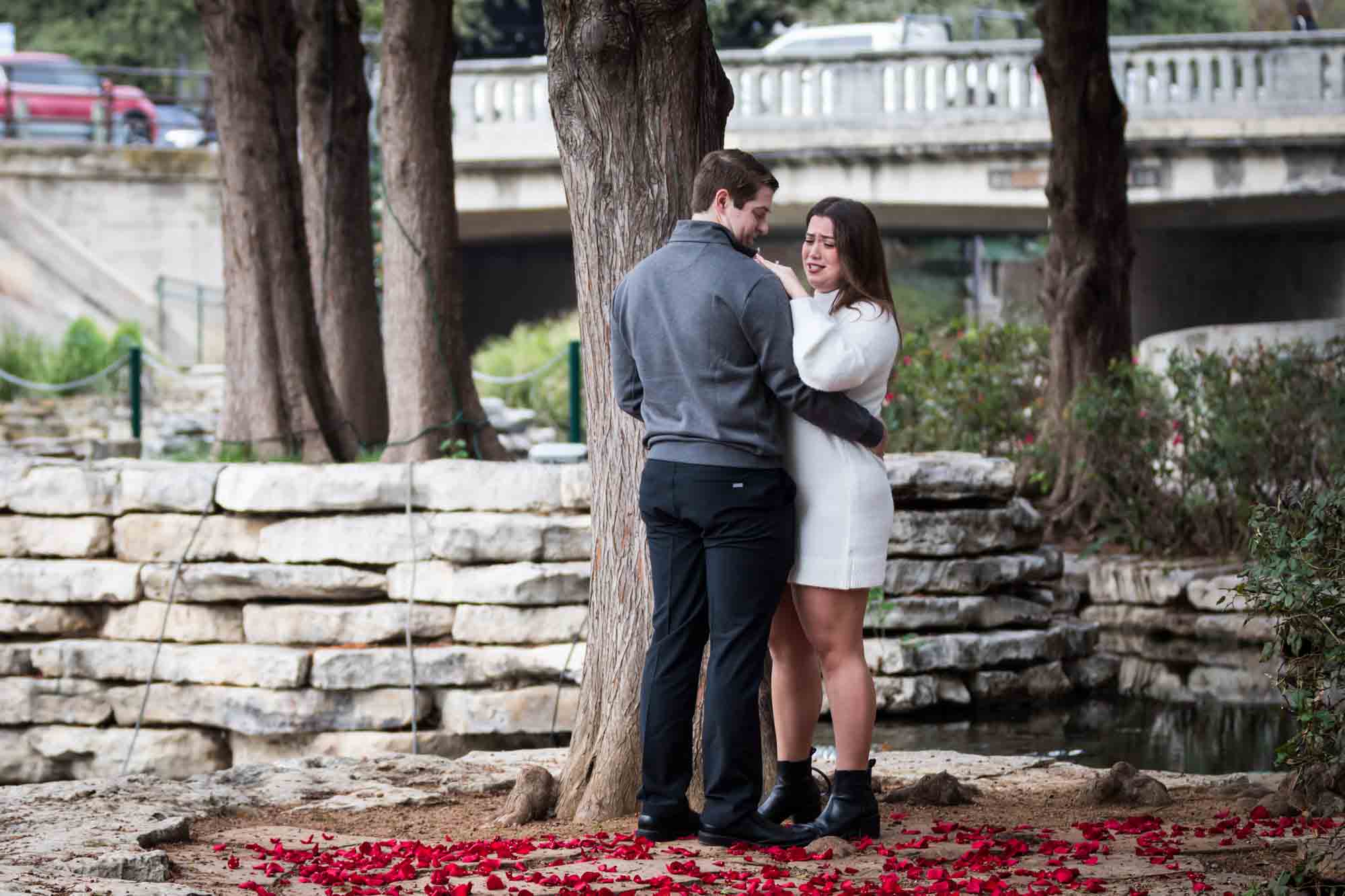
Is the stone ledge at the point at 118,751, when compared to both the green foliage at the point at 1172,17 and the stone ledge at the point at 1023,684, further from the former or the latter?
the green foliage at the point at 1172,17

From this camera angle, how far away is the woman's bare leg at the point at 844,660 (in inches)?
193

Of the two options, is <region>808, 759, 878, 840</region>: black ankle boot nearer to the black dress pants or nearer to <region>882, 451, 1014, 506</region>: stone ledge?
the black dress pants

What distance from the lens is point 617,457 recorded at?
5695 mm

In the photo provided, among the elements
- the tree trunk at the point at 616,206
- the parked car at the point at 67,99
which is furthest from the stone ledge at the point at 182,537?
the parked car at the point at 67,99

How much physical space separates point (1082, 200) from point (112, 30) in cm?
2515

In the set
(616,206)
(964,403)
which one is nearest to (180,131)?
(964,403)

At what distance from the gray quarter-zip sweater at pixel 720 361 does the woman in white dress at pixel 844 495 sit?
0.21ft

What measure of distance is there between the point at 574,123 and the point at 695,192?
2.72 ft

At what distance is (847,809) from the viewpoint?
4.97 metres

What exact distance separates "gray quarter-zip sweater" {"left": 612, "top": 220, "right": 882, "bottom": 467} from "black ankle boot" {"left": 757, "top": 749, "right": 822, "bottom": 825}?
0.96 m

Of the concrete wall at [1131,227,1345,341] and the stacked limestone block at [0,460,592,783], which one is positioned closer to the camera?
the stacked limestone block at [0,460,592,783]

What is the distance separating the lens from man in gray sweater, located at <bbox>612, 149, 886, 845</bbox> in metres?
4.79

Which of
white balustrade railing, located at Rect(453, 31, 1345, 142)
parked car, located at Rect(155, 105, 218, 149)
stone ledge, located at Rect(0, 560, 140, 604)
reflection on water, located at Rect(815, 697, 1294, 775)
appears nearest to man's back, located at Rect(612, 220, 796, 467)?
reflection on water, located at Rect(815, 697, 1294, 775)

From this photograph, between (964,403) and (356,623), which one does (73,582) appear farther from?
(964,403)
